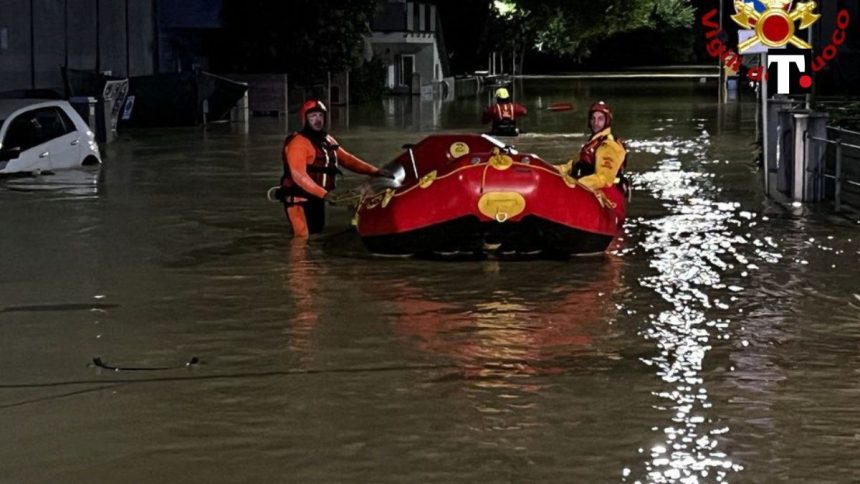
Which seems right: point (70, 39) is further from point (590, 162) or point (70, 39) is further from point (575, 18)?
point (575, 18)

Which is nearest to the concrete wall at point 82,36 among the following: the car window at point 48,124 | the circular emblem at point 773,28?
the car window at point 48,124

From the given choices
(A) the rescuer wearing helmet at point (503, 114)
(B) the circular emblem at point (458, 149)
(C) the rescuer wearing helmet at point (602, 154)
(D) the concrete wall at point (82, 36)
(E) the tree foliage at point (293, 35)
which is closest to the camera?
(C) the rescuer wearing helmet at point (602, 154)

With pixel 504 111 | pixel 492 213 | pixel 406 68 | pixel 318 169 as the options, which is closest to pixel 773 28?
pixel 318 169

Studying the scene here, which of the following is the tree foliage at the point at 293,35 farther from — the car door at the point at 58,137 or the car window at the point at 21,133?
the car window at the point at 21,133

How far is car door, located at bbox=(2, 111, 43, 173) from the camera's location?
81.3 feet

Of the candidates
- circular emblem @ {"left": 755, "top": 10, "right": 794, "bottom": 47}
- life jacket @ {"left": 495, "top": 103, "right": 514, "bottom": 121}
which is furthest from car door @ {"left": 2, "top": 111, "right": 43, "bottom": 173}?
life jacket @ {"left": 495, "top": 103, "right": 514, "bottom": 121}

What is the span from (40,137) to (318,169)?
995 cm

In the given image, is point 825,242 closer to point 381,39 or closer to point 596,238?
point 596,238

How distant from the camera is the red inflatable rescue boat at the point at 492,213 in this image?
49.0 feet

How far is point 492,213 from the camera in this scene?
49.0ft

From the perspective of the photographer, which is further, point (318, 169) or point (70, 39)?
point (70, 39)

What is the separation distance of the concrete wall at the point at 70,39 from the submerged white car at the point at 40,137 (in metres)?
9.34

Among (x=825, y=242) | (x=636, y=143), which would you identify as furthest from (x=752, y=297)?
(x=636, y=143)

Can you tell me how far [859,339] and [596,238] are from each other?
4180mm
